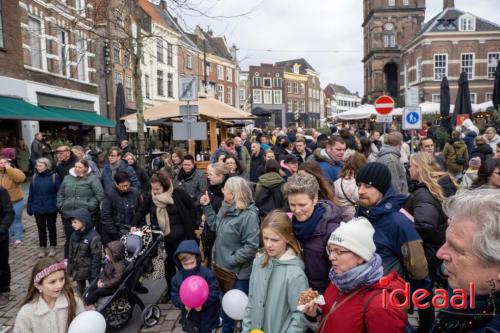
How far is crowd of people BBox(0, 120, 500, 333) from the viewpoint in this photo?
1390 mm

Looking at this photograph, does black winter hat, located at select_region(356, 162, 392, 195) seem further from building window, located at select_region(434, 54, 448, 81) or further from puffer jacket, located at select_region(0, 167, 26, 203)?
building window, located at select_region(434, 54, 448, 81)

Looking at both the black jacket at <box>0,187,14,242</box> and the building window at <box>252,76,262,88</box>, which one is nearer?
the black jacket at <box>0,187,14,242</box>

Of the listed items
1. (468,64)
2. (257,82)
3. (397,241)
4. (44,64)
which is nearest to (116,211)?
(397,241)

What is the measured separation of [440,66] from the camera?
38438mm

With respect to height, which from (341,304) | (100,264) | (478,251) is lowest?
(100,264)

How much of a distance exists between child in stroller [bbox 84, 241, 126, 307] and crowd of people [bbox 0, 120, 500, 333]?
0.04 ft

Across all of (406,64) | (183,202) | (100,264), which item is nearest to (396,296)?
(183,202)

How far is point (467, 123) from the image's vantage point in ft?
41.1

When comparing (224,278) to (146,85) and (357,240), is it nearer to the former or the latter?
(357,240)

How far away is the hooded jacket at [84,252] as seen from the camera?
448 centimetres

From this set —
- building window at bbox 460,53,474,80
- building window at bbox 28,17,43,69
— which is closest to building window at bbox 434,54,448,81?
building window at bbox 460,53,474,80

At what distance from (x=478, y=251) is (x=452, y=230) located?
12cm

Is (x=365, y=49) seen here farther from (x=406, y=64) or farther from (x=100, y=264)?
(x=100, y=264)

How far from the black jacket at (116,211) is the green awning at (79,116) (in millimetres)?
12747
